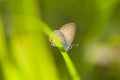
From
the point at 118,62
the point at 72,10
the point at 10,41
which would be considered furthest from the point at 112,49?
the point at 10,41

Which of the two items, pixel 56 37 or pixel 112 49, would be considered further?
pixel 112 49

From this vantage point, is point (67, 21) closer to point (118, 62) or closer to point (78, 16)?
point (78, 16)

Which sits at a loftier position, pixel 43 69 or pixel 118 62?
pixel 43 69

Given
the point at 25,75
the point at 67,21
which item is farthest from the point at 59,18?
the point at 25,75

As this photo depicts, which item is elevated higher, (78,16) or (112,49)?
(78,16)

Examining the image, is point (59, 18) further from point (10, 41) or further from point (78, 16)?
point (10, 41)

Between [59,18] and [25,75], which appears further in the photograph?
[59,18]
